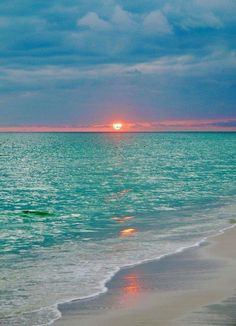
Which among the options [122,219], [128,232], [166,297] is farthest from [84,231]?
[166,297]

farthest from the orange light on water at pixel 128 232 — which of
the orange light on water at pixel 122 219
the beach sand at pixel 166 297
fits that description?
the beach sand at pixel 166 297

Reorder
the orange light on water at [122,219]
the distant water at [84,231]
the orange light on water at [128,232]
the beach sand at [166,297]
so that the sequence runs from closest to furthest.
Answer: the beach sand at [166,297] < the distant water at [84,231] < the orange light on water at [128,232] < the orange light on water at [122,219]

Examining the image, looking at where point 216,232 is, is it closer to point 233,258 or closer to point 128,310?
point 233,258

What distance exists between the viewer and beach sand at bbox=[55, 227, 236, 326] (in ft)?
46.2

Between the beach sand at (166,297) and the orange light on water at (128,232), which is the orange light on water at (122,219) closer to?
the orange light on water at (128,232)

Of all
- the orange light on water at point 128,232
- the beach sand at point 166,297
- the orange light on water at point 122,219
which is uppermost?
the beach sand at point 166,297

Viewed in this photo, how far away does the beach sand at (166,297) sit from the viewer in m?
14.1

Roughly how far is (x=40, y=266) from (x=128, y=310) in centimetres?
676

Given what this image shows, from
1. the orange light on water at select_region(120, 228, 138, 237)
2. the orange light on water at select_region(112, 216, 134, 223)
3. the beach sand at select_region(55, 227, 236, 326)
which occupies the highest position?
the beach sand at select_region(55, 227, 236, 326)

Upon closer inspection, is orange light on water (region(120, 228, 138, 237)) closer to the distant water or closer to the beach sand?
the distant water

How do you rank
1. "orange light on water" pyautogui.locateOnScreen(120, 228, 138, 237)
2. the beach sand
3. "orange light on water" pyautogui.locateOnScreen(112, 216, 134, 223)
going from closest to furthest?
1. the beach sand
2. "orange light on water" pyautogui.locateOnScreen(120, 228, 138, 237)
3. "orange light on water" pyautogui.locateOnScreen(112, 216, 134, 223)

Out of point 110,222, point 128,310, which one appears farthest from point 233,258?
point 110,222

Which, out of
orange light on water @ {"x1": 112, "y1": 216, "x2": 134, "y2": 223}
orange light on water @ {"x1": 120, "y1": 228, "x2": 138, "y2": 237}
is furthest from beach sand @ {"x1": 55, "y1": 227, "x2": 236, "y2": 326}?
orange light on water @ {"x1": 112, "y1": 216, "x2": 134, "y2": 223}

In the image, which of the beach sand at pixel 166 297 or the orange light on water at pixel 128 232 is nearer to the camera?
the beach sand at pixel 166 297
